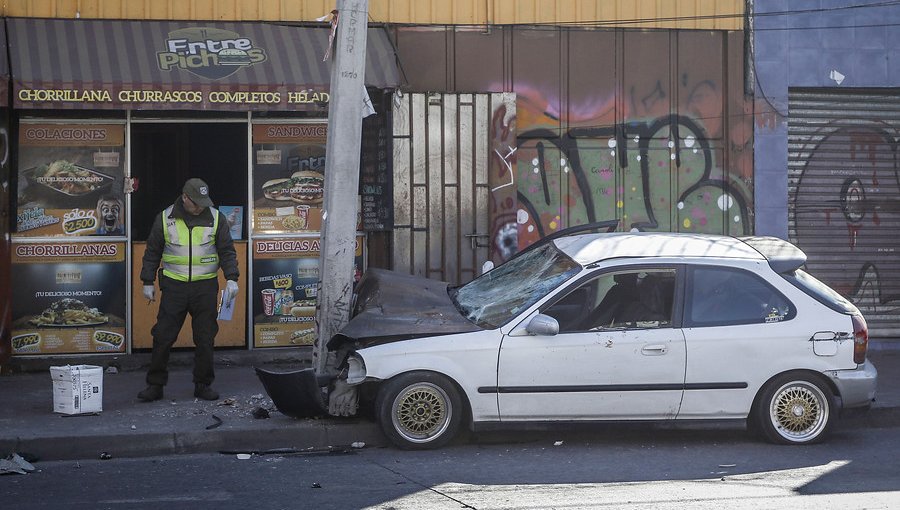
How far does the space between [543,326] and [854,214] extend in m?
6.39

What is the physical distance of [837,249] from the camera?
41.9ft

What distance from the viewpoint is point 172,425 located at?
8.42 metres

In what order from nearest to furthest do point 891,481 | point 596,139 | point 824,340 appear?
1. point 891,481
2. point 824,340
3. point 596,139

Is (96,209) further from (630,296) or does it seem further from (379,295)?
(630,296)

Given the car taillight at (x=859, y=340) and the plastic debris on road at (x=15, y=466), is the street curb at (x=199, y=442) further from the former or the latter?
the car taillight at (x=859, y=340)

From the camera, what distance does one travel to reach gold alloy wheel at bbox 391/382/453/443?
7945mm

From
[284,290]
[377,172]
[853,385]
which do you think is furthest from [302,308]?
[853,385]

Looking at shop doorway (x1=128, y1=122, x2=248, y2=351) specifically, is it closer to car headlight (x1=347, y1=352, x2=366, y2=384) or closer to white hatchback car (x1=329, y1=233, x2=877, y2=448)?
white hatchback car (x1=329, y1=233, x2=877, y2=448)

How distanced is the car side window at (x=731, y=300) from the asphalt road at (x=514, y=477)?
0.97m

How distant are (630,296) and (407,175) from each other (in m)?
3.87

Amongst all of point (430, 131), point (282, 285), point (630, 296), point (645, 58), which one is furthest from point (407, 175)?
point (630, 296)

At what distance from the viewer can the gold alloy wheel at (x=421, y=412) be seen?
795 cm

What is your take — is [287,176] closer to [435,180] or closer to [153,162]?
[153,162]

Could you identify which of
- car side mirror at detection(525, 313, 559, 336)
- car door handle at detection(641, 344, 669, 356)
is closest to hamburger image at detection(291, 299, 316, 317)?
car side mirror at detection(525, 313, 559, 336)
